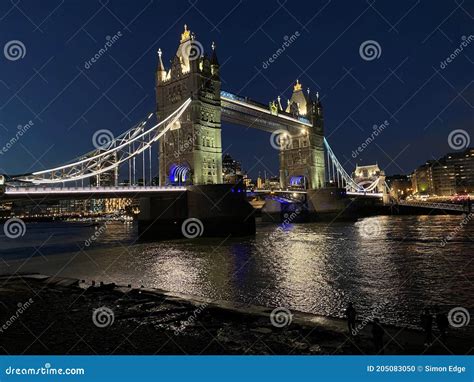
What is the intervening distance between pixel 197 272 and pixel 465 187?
12609 centimetres

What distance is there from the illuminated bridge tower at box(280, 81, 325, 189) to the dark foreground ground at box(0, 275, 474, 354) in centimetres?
6087

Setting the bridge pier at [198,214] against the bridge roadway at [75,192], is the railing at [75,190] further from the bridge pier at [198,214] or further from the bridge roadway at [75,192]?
the bridge pier at [198,214]

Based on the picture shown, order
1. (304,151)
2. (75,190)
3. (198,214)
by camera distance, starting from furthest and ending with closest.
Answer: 1. (304,151)
2. (198,214)
3. (75,190)

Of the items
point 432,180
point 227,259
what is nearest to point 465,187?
point 432,180

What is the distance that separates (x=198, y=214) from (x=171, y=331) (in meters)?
27.1

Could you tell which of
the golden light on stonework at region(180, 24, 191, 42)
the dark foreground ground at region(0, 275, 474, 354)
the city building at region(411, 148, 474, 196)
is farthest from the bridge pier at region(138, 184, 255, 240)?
the city building at region(411, 148, 474, 196)

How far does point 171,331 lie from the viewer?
9039mm

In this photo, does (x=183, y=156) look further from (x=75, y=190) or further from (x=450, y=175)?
(x=450, y=175)

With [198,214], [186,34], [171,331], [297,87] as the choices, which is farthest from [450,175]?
[171,331]

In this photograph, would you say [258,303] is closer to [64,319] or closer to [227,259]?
[64,319]

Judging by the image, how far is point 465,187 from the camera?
124 meters

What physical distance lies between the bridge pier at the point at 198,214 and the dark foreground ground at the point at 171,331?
2317 centimetres

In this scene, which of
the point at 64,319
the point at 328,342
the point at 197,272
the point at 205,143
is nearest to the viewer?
the point at 328,342

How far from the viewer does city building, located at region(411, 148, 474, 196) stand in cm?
12500
